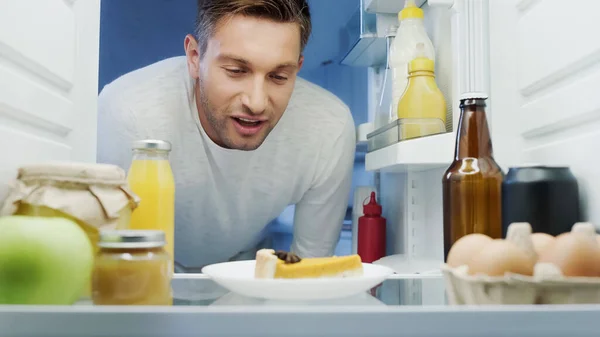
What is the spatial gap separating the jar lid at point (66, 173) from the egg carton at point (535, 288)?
1.35 ft

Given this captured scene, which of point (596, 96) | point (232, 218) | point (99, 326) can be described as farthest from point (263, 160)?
point (99, 326)

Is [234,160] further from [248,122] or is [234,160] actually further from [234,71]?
[234,71]

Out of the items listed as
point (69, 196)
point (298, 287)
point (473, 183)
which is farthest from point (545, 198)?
point (69, 196)

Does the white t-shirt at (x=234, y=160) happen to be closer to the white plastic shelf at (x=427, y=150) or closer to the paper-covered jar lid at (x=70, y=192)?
the white plastic shelf at (x=427, y=150)

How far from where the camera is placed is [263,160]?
165 cm

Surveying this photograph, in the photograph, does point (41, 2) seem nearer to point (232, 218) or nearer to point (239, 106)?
point (239, 106)

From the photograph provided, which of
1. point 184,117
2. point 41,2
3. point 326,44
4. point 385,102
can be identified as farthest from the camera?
point 326,44

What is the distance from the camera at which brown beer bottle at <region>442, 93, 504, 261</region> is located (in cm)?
74

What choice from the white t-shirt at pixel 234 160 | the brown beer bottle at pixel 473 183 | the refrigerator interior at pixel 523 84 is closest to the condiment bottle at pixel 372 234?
the white t-shirt at pixel 234 160

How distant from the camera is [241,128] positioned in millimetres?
1514

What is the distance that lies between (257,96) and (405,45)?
1.32 feet

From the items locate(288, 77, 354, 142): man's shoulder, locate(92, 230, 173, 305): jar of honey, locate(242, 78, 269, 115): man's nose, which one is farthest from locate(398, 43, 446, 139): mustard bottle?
locate(92, 230, 173, 305): jar of honey

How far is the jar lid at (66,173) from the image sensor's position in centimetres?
63

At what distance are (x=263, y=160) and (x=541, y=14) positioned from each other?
95 centimetres
